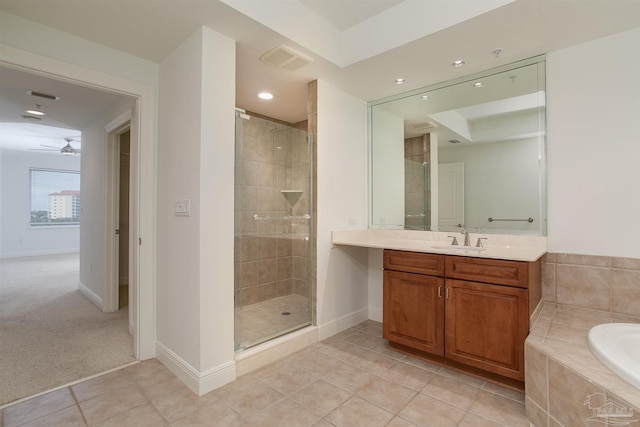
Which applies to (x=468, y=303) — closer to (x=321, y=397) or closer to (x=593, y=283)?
(x=593, y=283)

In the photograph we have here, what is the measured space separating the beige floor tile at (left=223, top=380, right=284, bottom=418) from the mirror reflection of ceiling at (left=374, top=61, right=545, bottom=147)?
2.56m

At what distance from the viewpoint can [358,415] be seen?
5.78ft

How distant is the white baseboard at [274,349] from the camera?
2232 mm

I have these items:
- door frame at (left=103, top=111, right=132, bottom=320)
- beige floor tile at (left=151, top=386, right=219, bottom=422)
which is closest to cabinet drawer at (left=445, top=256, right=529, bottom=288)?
beige floor tile at (left=151, top=386, right=219, bottom=422)

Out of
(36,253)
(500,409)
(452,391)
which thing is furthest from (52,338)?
(36,253)

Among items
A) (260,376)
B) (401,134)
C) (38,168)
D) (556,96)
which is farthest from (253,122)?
(38,168)

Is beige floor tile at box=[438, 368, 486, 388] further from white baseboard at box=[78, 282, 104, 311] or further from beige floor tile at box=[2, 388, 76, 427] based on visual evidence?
white baseboard at box=[78, 282, 104, 311]

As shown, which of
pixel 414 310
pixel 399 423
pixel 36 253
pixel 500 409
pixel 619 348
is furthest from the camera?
pixel 36 253

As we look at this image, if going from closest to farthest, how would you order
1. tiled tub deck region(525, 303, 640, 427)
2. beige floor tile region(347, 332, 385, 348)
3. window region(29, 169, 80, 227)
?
1. tiled tub deck region(525, 303, 640, 427)
2. beige floor tile region(347, 332, 385, 348)
3. window region(29, 169, 80, 227)

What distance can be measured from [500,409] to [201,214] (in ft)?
7.25

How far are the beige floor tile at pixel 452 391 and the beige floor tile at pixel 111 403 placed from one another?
1.85 metres

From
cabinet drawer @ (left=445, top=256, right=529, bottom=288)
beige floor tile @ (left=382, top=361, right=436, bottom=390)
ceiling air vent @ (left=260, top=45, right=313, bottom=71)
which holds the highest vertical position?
ceiling air vent @ (left=260, top=45, right=313, bottom=71)

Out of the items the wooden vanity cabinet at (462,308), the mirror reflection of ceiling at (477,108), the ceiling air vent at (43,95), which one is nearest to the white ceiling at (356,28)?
the mirror reflection of ceiling at (477,108)

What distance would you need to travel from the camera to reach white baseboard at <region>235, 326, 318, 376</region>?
223cm
